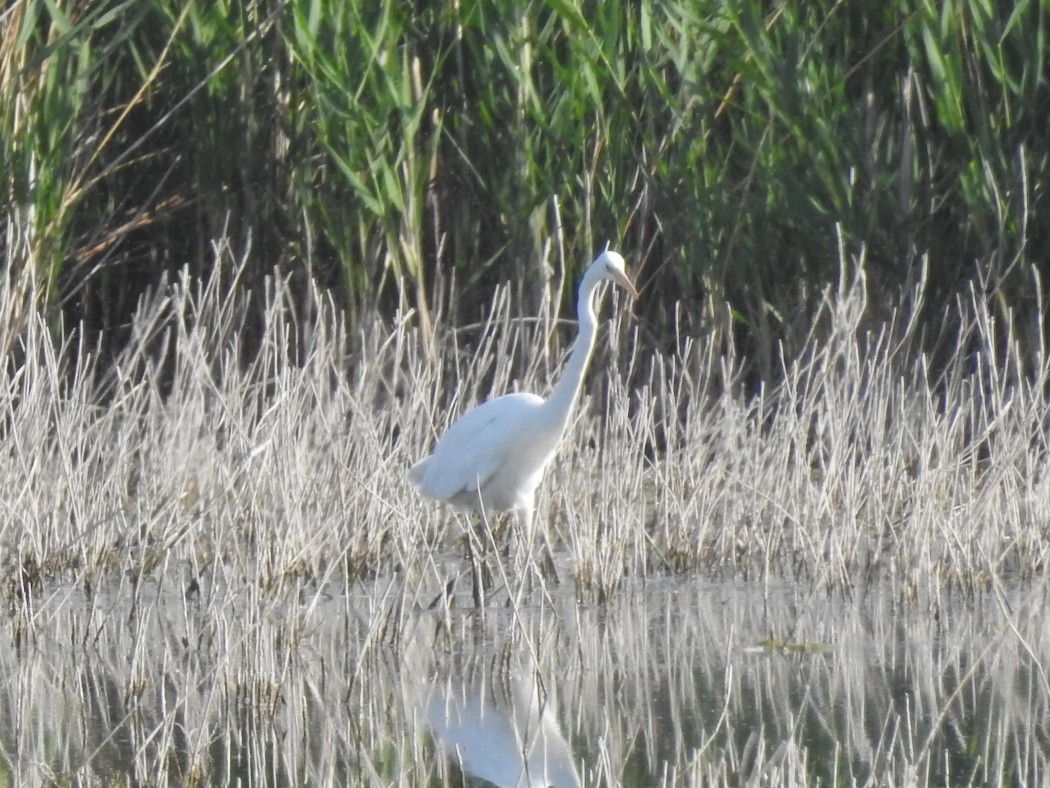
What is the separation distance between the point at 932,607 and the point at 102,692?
220cm

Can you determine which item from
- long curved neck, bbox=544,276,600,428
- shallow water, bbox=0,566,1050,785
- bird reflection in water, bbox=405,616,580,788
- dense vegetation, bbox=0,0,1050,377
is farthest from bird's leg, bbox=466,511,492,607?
dense vegetation, bbox=0,0,1050,377

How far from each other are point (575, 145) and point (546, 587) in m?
1.85

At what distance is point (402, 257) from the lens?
6355 mm

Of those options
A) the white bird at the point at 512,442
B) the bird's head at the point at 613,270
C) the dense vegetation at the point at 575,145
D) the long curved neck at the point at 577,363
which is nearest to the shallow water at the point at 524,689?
the white bird at the point at 512,442

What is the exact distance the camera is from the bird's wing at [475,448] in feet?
16.0

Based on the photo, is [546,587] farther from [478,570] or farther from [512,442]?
[512,442]

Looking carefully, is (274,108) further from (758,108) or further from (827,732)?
(827,732)

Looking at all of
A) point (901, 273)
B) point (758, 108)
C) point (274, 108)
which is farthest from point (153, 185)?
point (901, 273)

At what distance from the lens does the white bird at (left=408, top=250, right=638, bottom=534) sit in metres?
4.76

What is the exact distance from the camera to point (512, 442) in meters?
4.88

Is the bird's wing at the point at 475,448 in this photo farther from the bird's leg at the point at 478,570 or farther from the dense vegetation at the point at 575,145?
the dense vegetation at the point at 575,145

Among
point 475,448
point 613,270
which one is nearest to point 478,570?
point 475,448

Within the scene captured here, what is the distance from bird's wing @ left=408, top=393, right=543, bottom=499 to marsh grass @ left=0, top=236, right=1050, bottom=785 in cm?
11

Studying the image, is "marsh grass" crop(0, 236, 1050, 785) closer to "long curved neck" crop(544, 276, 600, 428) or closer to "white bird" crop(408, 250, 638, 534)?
"white bird" crop(408, 250, 638, 534)
